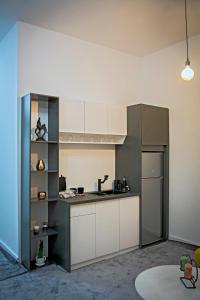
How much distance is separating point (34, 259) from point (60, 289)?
0.86m

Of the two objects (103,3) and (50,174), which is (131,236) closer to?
(50,174)

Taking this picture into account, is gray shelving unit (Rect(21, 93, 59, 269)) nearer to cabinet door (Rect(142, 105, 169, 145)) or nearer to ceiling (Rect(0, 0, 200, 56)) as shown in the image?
ceiling (Rect(0, 0, 200, 56))

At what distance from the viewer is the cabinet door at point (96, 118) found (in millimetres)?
3789

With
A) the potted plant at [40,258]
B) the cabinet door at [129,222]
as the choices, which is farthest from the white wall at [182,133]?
the potted plant at [40,258]

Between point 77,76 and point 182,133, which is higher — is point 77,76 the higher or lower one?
the higher one

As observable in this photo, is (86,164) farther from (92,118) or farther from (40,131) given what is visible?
(40,131)

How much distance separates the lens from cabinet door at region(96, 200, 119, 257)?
3518mm

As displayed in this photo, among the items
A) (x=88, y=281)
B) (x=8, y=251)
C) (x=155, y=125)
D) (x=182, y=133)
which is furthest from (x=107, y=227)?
(x=182, y=133)

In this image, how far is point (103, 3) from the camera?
3021 mm

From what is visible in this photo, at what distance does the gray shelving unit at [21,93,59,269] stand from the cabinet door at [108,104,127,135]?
977 mm

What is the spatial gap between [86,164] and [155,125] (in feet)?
4.30

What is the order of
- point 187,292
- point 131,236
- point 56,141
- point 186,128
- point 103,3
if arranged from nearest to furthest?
point 187,292, point 103,3, point 56,141, point 131,236, point 186,128

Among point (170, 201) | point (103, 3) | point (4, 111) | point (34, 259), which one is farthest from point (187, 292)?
point (4, 111)

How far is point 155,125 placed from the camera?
420cm
